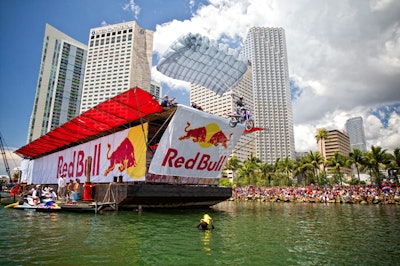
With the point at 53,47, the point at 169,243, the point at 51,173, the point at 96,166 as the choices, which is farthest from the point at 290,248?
the point at 53,47

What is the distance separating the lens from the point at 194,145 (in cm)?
2512

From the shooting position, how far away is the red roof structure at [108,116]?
1945 cm

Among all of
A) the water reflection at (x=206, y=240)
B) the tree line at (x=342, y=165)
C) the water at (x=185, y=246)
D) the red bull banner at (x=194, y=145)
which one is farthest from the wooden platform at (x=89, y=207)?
the tree line at (x=342, y=165)

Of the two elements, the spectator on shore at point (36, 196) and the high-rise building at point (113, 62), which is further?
the high-rise building at point (113, 62)

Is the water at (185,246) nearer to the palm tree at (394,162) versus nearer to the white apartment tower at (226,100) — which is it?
the palm tree at (394,162)

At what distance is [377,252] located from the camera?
32.9 ft

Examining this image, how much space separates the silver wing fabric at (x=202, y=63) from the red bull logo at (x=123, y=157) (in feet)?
26.9

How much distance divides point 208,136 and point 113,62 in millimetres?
153942

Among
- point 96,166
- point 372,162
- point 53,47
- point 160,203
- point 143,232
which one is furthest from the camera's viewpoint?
point 53,47

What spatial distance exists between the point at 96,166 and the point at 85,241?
1977cm

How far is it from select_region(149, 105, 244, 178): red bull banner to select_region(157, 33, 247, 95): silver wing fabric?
14.2 feet

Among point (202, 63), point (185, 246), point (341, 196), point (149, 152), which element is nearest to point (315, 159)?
point (341, 196)

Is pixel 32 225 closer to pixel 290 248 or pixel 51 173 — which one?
pixel 290 248

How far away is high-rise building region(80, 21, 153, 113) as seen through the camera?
6201 inches
